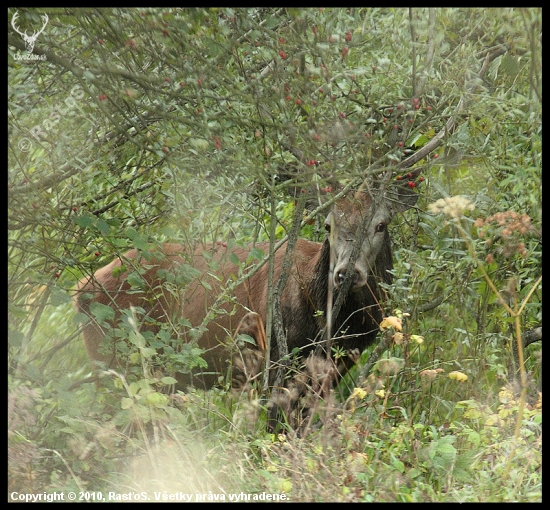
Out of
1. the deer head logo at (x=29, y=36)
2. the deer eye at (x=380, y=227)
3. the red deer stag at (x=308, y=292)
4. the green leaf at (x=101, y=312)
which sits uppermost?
the deer head logo at (x=29, y=36)

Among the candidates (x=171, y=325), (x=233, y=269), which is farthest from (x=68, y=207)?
(x=233, y=269)

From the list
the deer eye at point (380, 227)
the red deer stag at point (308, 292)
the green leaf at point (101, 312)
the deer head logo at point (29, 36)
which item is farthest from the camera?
the deer eye at point (380, 227)

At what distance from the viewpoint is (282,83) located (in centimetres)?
453

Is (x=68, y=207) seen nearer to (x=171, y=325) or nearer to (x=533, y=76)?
(x=171, y=325)

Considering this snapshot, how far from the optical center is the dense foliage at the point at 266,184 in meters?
4.05

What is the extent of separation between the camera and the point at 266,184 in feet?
13.8

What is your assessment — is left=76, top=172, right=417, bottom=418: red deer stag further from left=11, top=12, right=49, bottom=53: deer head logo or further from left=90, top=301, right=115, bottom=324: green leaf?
left=11, top=12, right=49, bottom=53: deer head logo

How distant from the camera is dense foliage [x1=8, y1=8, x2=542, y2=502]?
405cm

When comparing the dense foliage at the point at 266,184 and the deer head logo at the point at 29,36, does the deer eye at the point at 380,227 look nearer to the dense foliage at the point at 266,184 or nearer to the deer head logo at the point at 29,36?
the dense foliage at the point at 266,184

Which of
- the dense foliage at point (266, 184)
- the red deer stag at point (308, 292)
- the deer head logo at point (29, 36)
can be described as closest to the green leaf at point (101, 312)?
the dense foliage at point (266, 184)

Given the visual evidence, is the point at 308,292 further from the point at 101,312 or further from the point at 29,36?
the point at 29,36

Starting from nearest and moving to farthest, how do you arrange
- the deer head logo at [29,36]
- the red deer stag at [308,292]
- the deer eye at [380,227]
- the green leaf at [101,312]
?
the deer head logo at [29,36] < the green leaf at [101,312] < the red deer stag at [308,292] < the deer eye at [380,227]

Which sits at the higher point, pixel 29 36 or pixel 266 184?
pixel 29 36

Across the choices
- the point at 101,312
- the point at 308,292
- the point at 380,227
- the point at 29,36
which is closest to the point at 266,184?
the point at 101,312
